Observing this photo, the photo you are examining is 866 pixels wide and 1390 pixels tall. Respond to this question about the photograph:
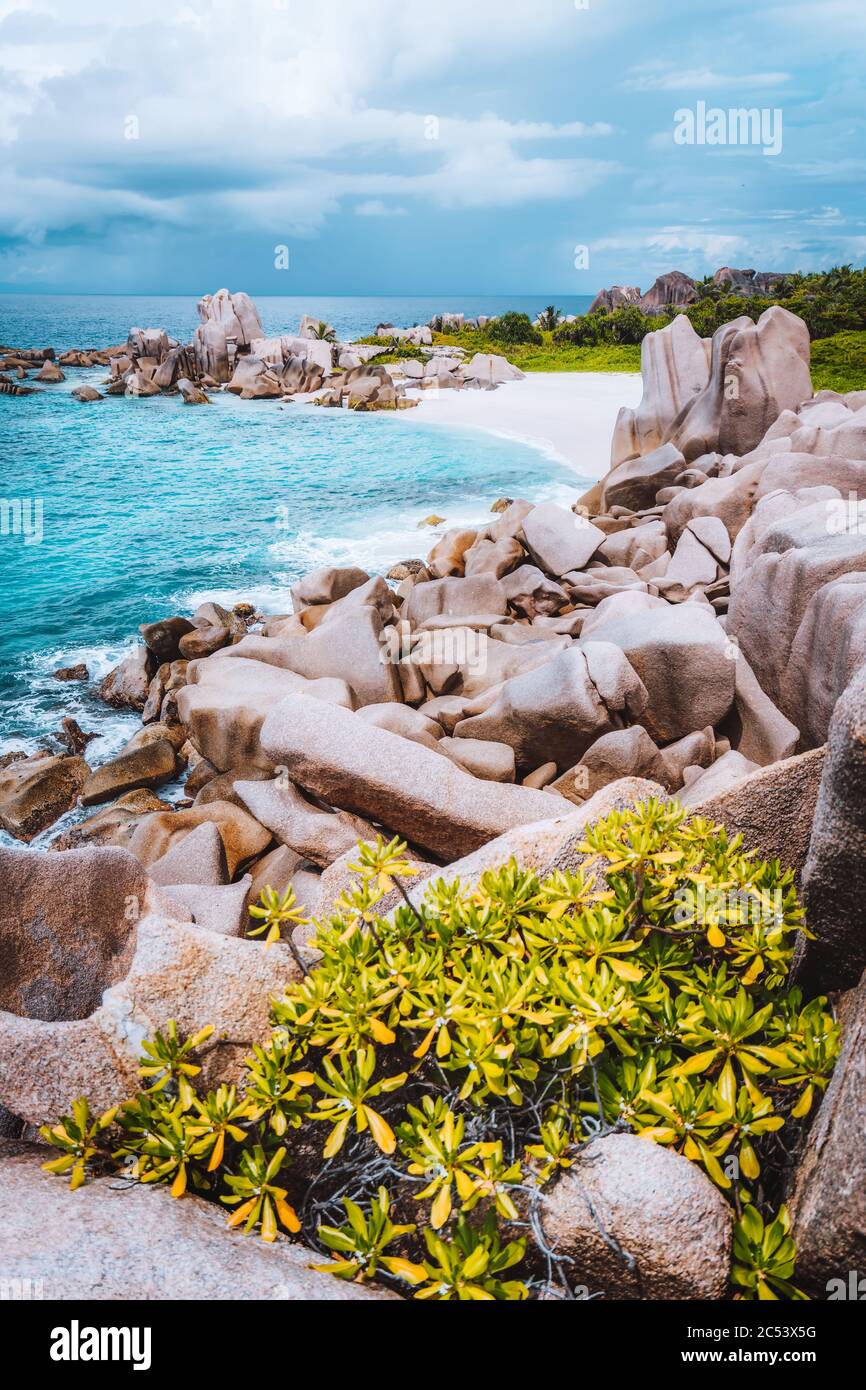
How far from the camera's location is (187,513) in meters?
26.2

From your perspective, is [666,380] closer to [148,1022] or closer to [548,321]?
[148,1022]

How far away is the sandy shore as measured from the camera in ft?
95.7

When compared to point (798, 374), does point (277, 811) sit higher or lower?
lower

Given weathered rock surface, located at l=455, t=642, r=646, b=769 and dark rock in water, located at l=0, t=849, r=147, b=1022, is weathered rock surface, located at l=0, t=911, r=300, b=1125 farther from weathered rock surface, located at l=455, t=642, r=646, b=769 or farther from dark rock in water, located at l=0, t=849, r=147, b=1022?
weathered rock surface, located at l=455, t=642, r=646, b=769

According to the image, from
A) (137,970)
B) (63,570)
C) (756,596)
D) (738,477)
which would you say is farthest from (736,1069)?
(63,570)

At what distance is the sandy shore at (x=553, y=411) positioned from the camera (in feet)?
95.7

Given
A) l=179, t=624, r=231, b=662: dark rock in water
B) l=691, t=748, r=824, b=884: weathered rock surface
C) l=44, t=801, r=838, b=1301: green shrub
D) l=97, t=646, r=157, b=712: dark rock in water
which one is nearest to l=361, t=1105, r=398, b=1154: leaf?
l=44, t=801, r=838, b=1301: green shrub

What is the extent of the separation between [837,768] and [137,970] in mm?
2598

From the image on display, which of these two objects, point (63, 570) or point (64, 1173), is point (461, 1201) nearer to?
point (64, 1173)

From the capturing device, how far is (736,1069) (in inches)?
102

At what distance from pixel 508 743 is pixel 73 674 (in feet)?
34.3

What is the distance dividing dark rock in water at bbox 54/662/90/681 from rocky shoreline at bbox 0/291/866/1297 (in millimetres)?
1039

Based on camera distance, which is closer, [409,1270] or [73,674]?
[409,1270]

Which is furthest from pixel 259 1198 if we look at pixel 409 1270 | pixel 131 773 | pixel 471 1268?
pixel 131 773
